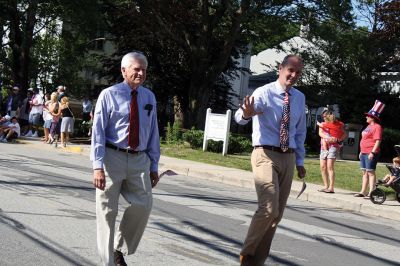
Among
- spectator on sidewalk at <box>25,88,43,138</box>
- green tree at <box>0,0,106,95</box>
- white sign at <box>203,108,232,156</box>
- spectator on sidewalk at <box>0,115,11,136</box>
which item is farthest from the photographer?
green tree at <box>0,0,106,95</box>

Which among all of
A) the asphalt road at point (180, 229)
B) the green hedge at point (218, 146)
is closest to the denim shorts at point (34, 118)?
the green hedge at point (218, 146)

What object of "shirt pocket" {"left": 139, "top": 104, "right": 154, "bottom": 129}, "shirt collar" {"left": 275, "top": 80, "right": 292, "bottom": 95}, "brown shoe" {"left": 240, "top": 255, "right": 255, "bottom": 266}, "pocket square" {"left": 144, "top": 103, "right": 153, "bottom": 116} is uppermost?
"shirt collar" {"left": 275, "top": 80, "right": 292, "bottom": 95}

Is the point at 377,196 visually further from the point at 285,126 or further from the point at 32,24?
the point at 32,24

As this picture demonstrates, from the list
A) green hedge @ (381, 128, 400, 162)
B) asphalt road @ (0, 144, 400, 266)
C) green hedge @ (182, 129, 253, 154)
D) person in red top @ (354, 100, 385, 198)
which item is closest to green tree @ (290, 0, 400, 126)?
green hedge @ (381, 128, 400, 162)

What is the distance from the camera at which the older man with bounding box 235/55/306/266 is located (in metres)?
5.79

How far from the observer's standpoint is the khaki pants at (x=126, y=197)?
17.5 feet

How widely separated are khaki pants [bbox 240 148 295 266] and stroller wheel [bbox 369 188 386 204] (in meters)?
6.64

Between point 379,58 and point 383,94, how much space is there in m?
3.67

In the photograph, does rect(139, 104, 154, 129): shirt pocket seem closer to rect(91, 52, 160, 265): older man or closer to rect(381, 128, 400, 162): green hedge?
rect(91, 52, 160, 265): older man

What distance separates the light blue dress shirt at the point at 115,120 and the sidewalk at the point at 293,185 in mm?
7140

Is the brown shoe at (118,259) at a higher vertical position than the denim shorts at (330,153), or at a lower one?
lower

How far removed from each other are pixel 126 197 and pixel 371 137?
322 inches

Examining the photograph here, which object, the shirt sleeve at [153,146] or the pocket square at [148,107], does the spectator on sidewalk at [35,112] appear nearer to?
the shirt sleeve at [153,146]

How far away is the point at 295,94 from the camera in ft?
20.1
